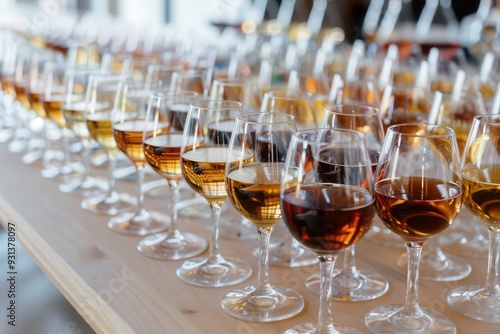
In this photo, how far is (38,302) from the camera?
1237 mm

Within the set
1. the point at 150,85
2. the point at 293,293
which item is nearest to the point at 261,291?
the point at 293,293

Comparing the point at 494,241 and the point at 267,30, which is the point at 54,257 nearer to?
the point at 494,241

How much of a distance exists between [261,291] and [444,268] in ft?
0.94

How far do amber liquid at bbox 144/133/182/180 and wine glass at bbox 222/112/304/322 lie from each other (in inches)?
8.0

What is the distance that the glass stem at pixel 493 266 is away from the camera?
35.8 inches

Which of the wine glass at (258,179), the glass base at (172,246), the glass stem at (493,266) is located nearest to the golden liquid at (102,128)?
the glass base at (172,246)

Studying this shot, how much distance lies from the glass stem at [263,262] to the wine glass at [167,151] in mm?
175

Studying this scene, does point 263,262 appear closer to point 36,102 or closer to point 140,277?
point 140,277

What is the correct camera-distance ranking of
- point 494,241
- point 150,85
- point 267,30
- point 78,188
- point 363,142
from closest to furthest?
point 363,142 → point 494,241 → point 150,85 → point 78,188 → point 267,30

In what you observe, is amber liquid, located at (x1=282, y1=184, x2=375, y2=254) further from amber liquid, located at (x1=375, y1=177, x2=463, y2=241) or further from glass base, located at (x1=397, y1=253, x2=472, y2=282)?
glass base, located at (x1=397, y1=253, x2=472, y2=282)

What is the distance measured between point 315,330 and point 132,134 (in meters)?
0.51

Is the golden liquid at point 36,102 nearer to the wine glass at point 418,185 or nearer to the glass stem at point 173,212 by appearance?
the glass stem at point 173,212

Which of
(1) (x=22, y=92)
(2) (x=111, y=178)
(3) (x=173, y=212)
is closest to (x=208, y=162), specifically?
(3) (x=173, y=212)

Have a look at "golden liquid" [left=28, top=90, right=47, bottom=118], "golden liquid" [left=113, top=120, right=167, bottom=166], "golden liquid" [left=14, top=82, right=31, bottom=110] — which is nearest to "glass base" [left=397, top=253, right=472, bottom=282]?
"golden liquid" [left=113, top=120, right=167, bottom=166]
